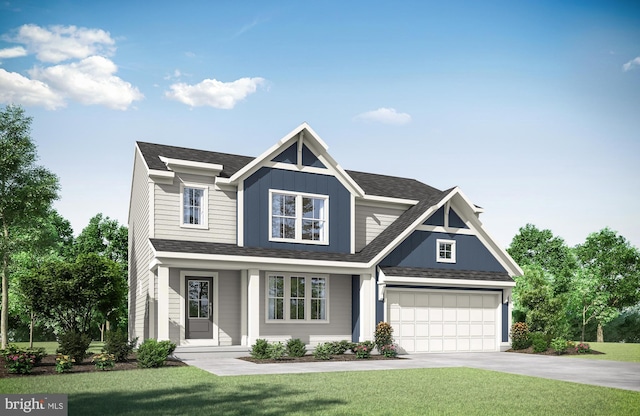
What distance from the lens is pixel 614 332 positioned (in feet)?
169

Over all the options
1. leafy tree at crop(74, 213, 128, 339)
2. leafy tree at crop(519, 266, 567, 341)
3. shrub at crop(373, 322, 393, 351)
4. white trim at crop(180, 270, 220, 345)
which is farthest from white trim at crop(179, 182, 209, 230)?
leafy tree at crop(74, 213, 128, 339)

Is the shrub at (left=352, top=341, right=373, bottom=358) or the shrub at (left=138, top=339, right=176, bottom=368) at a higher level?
the shrub at (left=138, top=339, right=176, bottom=368)

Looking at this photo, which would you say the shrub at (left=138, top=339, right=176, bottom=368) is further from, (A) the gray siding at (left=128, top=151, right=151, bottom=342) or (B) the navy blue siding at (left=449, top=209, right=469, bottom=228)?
(B) the navy blue siding at (left=449, top=209, right=469, bottom=228)

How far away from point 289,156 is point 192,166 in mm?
3689

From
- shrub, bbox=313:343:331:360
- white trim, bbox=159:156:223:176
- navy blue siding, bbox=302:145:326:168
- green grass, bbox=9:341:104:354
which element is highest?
navy blue siding, bbox=302:145:326:168

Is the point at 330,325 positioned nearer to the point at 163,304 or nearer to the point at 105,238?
the point at 163,304

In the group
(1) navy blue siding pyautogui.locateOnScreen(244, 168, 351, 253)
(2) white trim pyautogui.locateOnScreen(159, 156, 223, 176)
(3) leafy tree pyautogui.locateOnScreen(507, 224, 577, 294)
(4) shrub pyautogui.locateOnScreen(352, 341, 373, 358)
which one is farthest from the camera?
(3) leafy tree pyautogui.locateOnScreen(507, 224, 577, 294)

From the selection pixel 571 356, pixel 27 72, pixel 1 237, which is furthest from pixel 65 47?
pixel 571 356

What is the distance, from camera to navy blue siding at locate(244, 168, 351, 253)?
22859 millimetres

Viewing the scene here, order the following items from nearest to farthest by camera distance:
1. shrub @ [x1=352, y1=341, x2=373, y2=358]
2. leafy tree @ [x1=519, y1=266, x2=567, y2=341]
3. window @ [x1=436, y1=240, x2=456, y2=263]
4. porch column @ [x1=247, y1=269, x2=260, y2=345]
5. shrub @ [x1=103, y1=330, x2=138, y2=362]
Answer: shrub @ [x1=103, y1=330, x2=138, y2=362]
porch column @ [x1=247, y1=269, x2=260, y2=345]
shrub @ [x1=352, y1=341, x2=373, y2=358]
window @ [x1=436, y1=240, x2=456, y2=263]
leafy tree @ [x1=519, y1=266, x2=567, y2=341]

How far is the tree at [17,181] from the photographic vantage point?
28844 millimetres

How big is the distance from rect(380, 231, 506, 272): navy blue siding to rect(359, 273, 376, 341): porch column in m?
0.94

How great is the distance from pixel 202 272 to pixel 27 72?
15495 mm

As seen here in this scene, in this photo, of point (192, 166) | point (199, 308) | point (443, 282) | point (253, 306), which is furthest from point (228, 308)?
point (443, 282)
